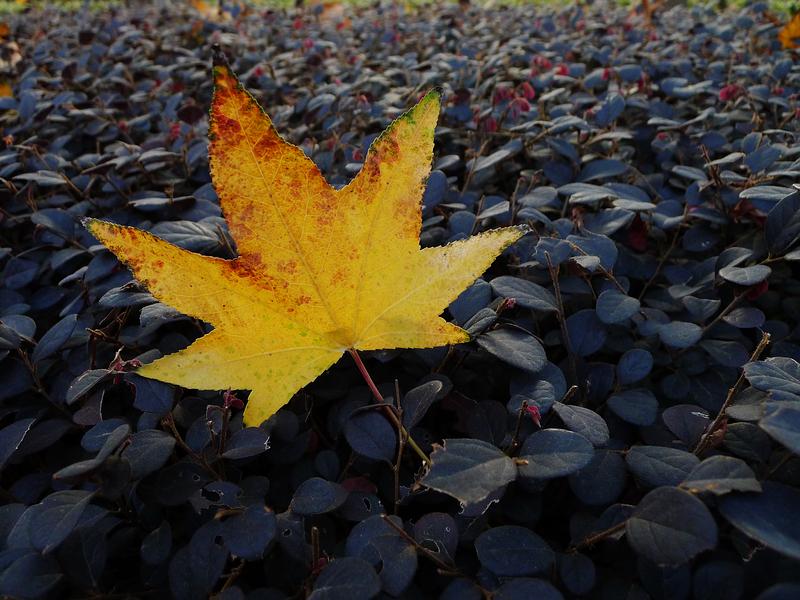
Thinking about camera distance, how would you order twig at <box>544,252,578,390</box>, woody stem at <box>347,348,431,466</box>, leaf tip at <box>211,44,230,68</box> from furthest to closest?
twig at <box>544,252,578,390</box> < woody stem at <box>347,348,431,466</box> < leaf tip at <box>211,44,230,68</box>

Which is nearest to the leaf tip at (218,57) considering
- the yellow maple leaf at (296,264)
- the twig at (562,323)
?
the yellow maple leaf at (296,264)

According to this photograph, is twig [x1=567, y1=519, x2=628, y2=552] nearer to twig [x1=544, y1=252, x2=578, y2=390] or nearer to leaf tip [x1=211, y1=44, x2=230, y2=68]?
twig [x1=544, y1=252, x2=578, y2=390]

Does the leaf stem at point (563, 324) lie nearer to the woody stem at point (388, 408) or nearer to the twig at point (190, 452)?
the woody stem at point (388, 408)

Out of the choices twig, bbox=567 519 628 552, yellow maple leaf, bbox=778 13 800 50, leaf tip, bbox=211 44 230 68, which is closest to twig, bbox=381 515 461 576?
twig, bbox=567 519 628 552

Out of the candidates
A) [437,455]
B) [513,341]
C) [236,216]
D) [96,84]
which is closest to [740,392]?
[513,341]

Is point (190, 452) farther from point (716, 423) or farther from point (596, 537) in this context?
point (716, 423)

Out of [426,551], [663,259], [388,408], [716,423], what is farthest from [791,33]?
[426,551]

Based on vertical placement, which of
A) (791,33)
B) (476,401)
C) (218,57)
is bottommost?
(476,401)
